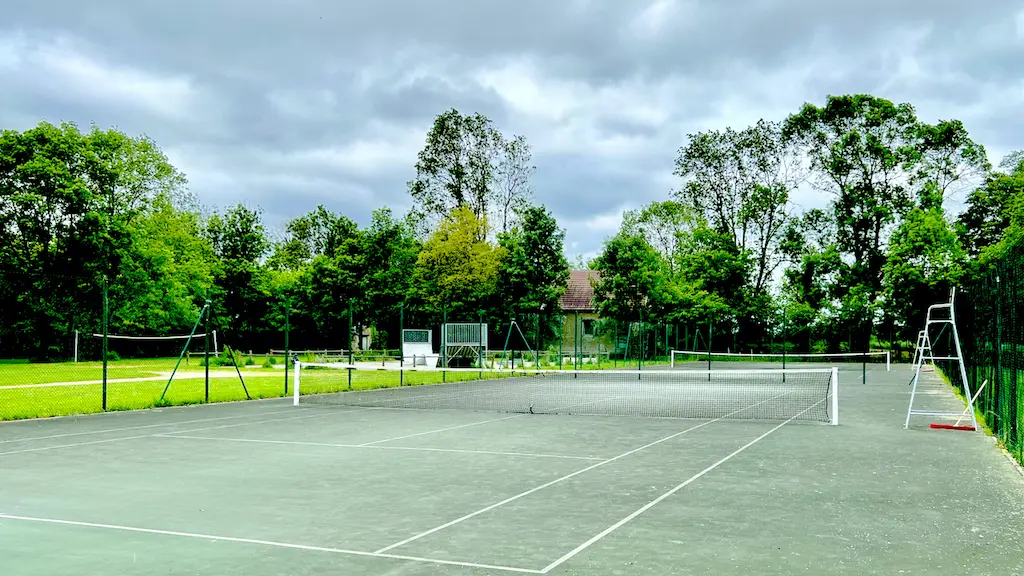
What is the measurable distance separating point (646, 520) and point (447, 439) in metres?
6.07

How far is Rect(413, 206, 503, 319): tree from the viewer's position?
5081 centimetres

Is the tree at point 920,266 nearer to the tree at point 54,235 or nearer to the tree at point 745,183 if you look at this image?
the tree at point 745,183


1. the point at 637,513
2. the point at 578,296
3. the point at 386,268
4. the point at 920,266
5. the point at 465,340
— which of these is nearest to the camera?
the point at 637,513

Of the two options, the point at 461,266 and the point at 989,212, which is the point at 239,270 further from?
the point at 989,212

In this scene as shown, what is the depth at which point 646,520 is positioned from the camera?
6.83m

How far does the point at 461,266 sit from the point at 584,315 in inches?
687

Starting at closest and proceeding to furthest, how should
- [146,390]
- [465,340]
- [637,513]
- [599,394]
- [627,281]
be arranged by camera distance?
1. [637,513]
2. [599,394]
3. [146,390]
4. [465,340]
5. [627,281]

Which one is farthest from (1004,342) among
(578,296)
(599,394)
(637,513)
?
(578,296)

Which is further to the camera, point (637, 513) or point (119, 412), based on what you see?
point (119, 412)

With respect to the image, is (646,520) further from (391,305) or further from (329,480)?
(391,305)

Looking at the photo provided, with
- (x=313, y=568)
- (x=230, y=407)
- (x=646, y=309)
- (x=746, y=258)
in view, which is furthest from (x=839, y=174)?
(x=313, y=568)

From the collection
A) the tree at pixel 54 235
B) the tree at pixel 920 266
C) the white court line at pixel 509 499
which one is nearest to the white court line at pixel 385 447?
the white court line at pixel 509 499

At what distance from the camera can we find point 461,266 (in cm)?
5084

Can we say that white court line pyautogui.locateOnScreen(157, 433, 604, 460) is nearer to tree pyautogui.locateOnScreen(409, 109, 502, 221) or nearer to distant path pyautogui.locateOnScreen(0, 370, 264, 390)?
distant path pyautogui.locateOnScreen(0, 370, 264, 390)
